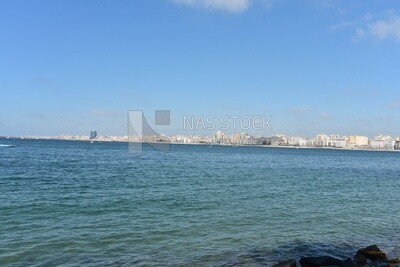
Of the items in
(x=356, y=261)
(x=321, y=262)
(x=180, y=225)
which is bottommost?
(x=356, y=261)

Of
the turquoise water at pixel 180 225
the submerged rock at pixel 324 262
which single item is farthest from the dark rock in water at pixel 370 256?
the submerged rock at pixel 324 262

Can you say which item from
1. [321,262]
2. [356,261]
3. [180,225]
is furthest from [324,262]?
[180,225]

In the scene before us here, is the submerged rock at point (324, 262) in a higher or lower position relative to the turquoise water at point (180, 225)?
higher

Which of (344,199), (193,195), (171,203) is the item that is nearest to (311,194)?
(344,199)

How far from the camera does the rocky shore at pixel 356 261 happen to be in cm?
1215

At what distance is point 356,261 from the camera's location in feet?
44.0

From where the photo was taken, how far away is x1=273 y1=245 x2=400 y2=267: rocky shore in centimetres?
1215

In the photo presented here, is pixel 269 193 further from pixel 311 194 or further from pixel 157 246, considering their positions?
pixel 157 246

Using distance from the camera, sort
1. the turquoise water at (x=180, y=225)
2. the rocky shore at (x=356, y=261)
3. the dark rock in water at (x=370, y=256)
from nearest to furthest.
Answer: the rocky shore at (x=356, y=261) → the dark rock in water at (x=370, y=256) → the turquoise water at (x=180, y=225)

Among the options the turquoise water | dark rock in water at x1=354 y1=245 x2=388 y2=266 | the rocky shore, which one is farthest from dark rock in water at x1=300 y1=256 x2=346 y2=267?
dark rock in water at x1=354 y1=245 x2=388 y2=266

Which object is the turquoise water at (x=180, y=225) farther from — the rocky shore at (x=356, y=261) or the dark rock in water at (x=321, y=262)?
the dark rock in water at (x=321, y=262)

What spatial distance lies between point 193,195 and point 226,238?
1303cm

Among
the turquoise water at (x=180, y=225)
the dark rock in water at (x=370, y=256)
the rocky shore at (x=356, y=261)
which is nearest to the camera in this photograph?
the rocky shore at (x=356, y=261)

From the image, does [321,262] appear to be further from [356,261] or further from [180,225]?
[180,225]
